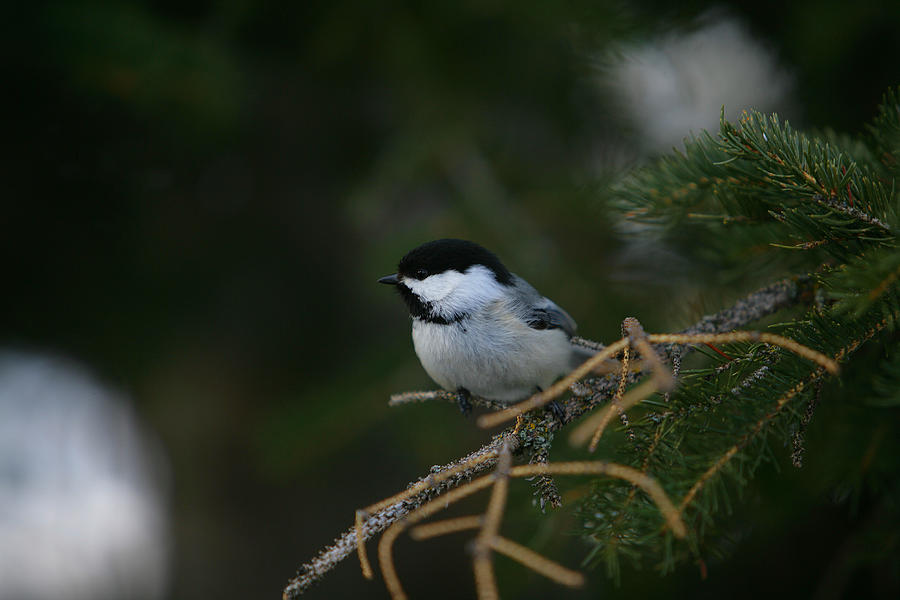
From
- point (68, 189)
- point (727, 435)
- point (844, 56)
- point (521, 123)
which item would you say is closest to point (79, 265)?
point (68, 189)

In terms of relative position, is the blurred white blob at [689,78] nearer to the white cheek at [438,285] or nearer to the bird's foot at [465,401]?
the white cheek at [438,285]

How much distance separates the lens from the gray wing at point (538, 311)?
149 centimetres

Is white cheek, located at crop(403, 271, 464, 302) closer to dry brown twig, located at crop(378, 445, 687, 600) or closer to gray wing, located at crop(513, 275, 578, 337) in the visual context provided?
gray wing, located at crop(513, 275, 578, 337)

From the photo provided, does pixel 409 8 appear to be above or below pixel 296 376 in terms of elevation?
above

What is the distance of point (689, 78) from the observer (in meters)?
1.72

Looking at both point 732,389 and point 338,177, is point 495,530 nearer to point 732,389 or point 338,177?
point 732,389

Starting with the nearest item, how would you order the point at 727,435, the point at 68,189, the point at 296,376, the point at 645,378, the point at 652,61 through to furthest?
1. the point at 727,435
2. the point at 645,378
3. the point at 652,61
4. the point at 68,189
5. the point at 296,376

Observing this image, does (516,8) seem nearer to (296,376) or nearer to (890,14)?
(890,14)

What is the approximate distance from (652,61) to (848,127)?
20.9 inches

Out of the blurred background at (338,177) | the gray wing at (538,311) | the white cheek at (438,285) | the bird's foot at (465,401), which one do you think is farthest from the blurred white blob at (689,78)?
the bird's foot at (465,401)

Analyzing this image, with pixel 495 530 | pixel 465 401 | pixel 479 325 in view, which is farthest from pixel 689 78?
pixel 495 530

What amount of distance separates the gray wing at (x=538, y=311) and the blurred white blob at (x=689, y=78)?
539 mm

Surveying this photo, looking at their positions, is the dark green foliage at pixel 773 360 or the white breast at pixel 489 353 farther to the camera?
the white breast at pixel 489 353

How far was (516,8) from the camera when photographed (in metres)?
1.54
